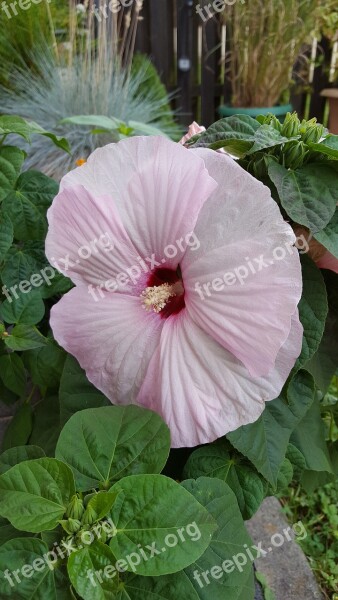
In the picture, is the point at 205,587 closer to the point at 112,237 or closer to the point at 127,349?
the point at 127,349

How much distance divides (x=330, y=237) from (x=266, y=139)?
13 centimetres

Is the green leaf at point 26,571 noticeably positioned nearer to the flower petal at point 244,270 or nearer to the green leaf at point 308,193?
the flower petal at point 244,270

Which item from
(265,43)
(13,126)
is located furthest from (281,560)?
(265,43)

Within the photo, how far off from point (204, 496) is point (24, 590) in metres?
0.22

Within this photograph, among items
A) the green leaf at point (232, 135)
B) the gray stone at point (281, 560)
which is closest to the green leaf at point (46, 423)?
the green leaf at point (232, 135)

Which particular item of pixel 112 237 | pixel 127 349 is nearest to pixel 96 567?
pixel 127 349

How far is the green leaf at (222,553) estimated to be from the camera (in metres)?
0.62

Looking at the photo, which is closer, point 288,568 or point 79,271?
point 79,271

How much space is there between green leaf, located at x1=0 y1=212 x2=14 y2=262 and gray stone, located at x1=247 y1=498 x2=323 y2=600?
821mm

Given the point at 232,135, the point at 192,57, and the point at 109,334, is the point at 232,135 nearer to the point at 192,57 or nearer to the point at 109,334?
the point at 109,334

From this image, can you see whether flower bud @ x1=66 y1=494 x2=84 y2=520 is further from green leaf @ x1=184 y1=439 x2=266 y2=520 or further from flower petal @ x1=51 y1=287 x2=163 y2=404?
green leaf @ x1=184 y1=439 x2=266 y2=520

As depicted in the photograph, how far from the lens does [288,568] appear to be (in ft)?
4.12

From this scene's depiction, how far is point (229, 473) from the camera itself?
768 mm

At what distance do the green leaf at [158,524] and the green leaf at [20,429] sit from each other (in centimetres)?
38
